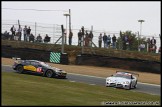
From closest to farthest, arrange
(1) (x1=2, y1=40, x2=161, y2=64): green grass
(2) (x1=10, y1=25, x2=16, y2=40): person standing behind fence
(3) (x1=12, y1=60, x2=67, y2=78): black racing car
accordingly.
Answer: (3) (x1=12, y1=60, x2=67, y2=78): black racing car → (1) (x1=2, y1=40, x2=161, y2=64): green grass → (2) (x1=10, y1=25, x2=16, y2=40): person standing behind fence

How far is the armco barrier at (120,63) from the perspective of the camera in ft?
106

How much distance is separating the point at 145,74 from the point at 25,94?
19290mm

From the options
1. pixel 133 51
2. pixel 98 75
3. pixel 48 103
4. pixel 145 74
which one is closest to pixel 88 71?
pixel 98 75

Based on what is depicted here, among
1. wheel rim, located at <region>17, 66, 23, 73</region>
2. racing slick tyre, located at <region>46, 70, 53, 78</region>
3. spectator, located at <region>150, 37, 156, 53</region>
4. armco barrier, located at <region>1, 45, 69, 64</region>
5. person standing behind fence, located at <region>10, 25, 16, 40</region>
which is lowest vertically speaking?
racing slick tyre, located at <region>46, 70, 53, 78</region>

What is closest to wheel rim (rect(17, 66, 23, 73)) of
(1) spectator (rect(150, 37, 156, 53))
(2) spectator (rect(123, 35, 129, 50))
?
(2) spectator (rect(123, 35, 129, 50))

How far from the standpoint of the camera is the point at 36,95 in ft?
46.1

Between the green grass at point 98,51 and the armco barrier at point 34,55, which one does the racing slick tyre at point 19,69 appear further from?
the green grass at point 98,51

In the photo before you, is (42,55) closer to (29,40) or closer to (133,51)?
(29,40)

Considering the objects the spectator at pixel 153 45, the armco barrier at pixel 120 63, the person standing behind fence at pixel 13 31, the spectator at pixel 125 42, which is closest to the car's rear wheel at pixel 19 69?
the armco barrier at pixel 120 63

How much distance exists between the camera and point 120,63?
111ft

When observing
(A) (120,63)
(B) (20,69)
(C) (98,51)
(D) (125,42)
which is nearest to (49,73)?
(B) (20,69)

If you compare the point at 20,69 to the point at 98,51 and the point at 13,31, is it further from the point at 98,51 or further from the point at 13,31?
the point at 13,31

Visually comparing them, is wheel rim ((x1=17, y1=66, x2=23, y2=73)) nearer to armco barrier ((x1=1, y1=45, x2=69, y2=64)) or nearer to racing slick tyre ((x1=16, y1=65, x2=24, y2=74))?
racing slick tyre ((x1=16, y1=65, x2=24, y2=74))

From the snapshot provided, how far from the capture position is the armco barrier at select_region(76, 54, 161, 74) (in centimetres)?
3228
